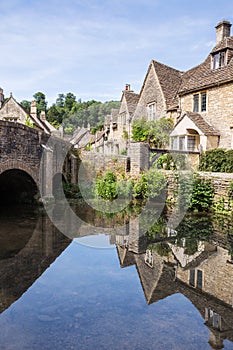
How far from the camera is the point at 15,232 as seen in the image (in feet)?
29.9

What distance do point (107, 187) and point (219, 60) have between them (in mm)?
11689

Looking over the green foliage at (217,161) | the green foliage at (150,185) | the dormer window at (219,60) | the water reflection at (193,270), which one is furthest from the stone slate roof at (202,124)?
the water reflection at (193,270)

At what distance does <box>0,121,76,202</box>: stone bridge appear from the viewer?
11.2 metres

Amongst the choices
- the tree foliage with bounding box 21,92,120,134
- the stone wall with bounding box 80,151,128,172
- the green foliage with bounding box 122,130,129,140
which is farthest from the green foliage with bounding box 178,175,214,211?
the tree foliage with bounding box 21,92,120,134

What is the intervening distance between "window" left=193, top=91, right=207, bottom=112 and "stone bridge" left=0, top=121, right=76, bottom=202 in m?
10.0

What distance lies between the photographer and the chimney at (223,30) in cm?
2164

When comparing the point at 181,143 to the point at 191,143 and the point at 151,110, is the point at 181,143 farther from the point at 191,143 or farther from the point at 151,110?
the point at 151,110

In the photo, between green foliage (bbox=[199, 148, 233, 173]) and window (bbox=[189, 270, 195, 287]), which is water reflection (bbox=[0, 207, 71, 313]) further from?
green foliage (bbox=[199, 148, 233, 173])

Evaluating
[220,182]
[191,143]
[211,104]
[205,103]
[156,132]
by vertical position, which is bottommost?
[220,182]

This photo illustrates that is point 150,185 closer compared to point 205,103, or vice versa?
point 150,185

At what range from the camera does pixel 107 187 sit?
56.2ft

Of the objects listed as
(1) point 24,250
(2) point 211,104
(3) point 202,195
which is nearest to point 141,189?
(3) point 202,195

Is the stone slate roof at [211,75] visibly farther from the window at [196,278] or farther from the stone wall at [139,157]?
the window at [196,278]

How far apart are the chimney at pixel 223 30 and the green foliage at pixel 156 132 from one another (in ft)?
A: 22.1
